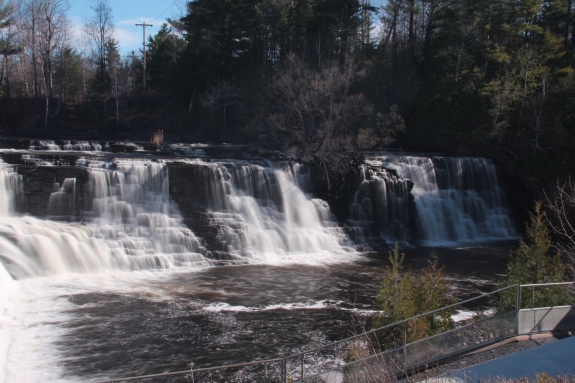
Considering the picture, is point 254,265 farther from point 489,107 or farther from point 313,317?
point 489,107

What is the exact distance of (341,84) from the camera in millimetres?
31047

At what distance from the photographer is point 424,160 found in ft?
94.6

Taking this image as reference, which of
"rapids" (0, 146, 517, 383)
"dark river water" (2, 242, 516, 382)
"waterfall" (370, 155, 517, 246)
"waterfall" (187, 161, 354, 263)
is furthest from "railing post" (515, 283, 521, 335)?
"waterfall" (370, 155, 517, 246)

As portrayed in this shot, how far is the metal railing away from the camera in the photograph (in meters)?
7.54

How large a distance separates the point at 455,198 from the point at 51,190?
63.0 feet

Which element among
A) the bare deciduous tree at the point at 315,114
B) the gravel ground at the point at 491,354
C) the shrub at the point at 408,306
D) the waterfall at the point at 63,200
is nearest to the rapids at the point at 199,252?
the waterfall at the point at 63,200

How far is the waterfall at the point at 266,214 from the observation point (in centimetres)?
2139

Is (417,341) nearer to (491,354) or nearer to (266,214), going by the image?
(491,354)

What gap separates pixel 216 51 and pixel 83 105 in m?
10.7

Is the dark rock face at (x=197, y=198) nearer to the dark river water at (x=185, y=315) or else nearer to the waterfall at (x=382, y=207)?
the dark river water at (x=185, y=315)

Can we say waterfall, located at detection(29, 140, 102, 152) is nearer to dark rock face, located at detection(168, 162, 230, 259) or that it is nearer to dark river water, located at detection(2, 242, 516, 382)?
dark rock face, located at detection(168, 162, 230, 259)

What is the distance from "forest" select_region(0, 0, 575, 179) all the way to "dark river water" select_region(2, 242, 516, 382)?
9.75 meters

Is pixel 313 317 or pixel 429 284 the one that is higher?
pixel 429 284

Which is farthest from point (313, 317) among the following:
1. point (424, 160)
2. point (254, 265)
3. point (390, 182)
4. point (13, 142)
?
point (13, 142)
